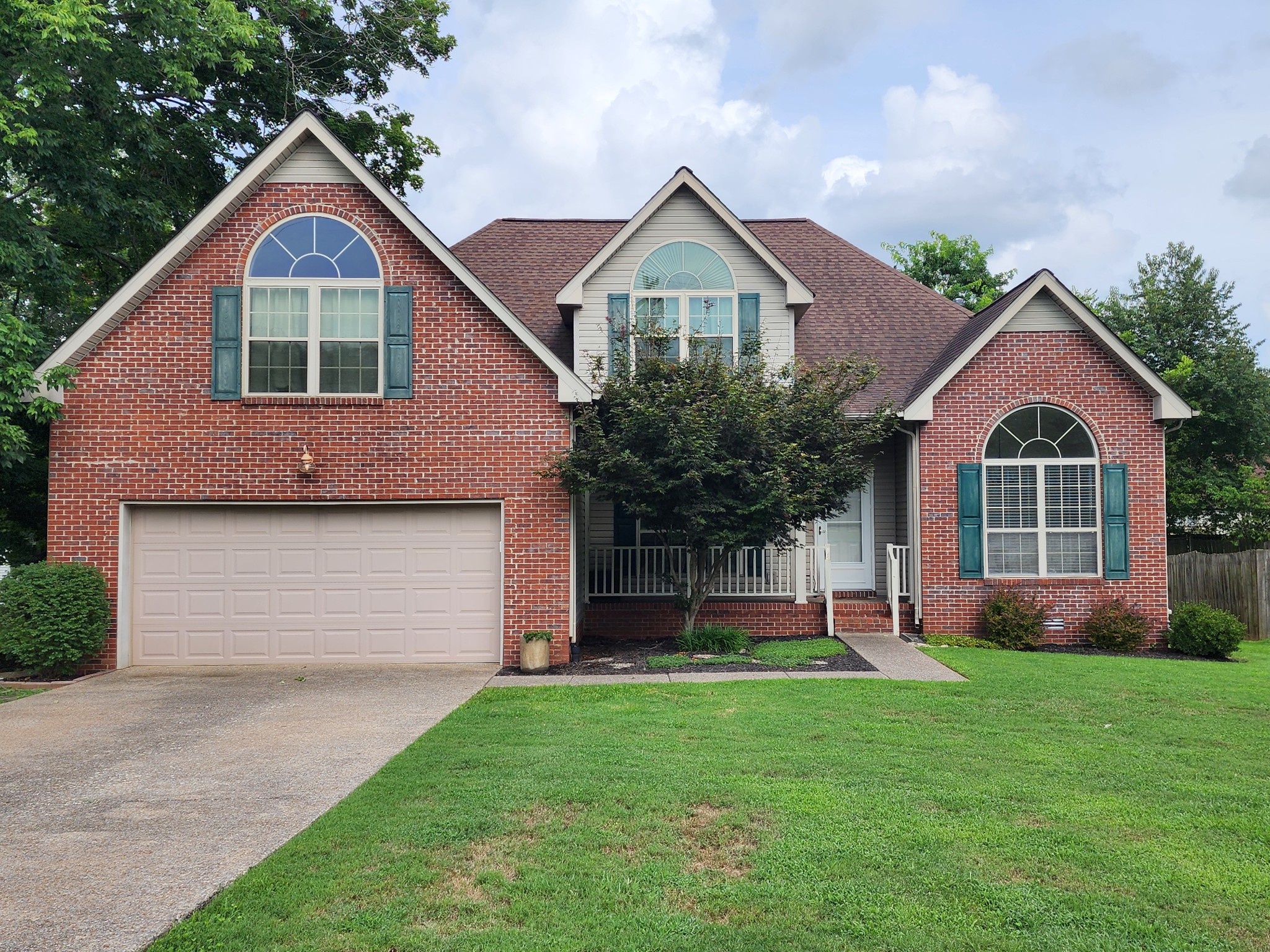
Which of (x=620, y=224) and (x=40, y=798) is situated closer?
(x=40, y=798)

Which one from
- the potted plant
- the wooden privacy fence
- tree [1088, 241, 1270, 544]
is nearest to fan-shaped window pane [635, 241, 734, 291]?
the potted plant

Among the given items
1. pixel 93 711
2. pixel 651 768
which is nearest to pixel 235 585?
pixel 93 711

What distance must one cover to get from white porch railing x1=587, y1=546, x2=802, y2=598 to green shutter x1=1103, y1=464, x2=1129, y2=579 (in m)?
4.68

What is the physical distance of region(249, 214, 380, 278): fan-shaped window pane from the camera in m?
11.7

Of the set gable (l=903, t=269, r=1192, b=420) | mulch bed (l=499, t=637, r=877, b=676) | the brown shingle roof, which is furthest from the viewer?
the brown shingle roof

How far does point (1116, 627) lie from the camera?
1285 cm

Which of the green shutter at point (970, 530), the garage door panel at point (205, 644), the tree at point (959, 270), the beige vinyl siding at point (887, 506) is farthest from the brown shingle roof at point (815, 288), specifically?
the tree at point (959, 270)

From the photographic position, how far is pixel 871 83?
1423 cm

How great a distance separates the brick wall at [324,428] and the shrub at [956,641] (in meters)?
5.62

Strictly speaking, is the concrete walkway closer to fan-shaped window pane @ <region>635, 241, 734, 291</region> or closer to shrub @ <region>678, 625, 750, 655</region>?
shrub @ <region>678, 625, 750, 655</region>

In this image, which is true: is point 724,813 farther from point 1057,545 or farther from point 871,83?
point 871,83

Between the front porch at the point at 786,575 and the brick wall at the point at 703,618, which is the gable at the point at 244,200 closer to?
the front porch at the point at 786,575

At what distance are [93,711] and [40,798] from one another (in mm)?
3397

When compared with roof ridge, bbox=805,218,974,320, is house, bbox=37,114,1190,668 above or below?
below
